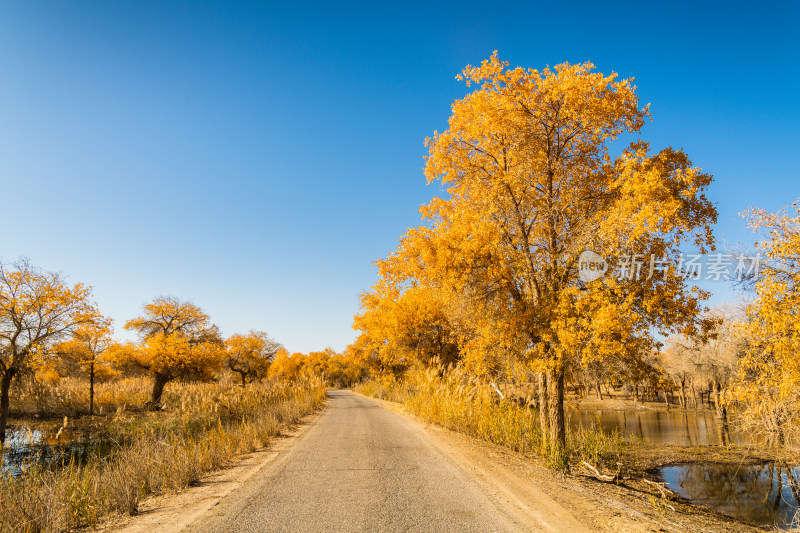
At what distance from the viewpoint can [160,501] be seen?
18.4ft

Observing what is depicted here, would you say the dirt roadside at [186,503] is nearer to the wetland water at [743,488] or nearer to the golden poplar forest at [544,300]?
the golden poplar forest at [544,300]

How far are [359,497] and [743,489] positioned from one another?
1240 cm

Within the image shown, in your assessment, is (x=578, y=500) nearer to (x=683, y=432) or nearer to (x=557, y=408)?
(x=557, y=408)

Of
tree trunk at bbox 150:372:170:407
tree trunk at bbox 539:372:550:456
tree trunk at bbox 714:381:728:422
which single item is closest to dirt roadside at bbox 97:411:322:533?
tree trunk at bbox 539:372:550:456

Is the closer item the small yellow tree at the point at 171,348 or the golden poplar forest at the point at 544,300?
the golden poplar forest at the point at 544,300

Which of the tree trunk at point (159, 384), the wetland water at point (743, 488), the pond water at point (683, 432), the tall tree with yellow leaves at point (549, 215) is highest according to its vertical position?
the tall tree with yellow leaves at point (549, 215)

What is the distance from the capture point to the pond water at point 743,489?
29.8 feet

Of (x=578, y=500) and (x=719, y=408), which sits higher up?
(x=578, y=500)

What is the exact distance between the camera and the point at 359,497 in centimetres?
551

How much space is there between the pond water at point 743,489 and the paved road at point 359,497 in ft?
23.0

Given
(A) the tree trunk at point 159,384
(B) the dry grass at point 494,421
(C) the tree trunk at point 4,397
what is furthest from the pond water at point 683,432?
Answer: (A) the tree trunk at point 159,384

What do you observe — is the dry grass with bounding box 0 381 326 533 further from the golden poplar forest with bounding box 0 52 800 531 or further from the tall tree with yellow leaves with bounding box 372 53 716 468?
the tall tree with yellow leaves with bounding box 372 53 716 468

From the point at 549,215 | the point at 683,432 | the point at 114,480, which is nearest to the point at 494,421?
the point at 549,215

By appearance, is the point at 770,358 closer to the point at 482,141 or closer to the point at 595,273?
the point at 595,273
